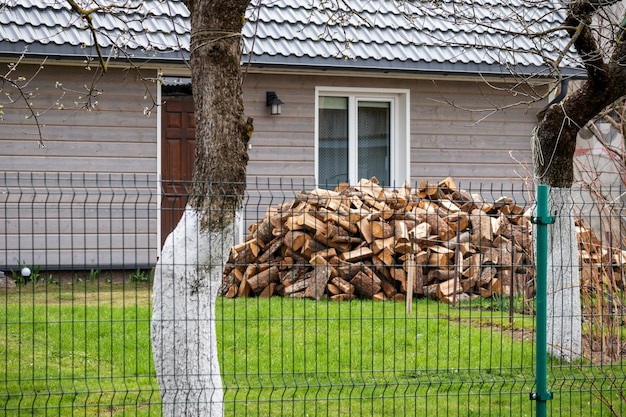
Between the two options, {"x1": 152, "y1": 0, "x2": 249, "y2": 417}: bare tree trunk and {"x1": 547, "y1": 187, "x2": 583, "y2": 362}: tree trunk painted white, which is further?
{"x1": 547, "y1": 187, "x2": 583, "y2": 362}: tree trunk painted white

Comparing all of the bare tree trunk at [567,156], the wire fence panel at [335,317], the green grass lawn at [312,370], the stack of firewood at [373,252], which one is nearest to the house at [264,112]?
the wire fence panel at [335,317]

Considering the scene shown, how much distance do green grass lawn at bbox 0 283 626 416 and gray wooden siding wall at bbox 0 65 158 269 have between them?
2354 millimetres

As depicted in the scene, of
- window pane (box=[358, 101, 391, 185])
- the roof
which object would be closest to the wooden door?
the roof

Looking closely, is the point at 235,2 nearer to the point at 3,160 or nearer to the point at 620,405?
the point at 620,405

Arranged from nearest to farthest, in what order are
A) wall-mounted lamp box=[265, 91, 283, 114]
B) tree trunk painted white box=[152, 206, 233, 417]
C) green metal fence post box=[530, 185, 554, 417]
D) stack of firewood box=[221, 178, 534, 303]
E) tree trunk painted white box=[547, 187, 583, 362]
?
tree trunk painted white box=[152, 206, 233, 417]
green metal fence post box=[530, 185, 554, 417]
tree trunk painted white box=[547, 187, 583, 362]
stack of firewood box=[221, 178, 534, 303]
wall-mounted lamp box=[265, 91, 283, 114]

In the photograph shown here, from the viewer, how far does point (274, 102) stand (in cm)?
1312

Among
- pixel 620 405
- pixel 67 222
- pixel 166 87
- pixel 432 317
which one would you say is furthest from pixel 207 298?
pixel 166 87

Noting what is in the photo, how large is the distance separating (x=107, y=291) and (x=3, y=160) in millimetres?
2434

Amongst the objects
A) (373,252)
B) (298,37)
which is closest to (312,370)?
(373,252)

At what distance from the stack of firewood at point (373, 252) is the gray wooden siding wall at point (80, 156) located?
6.08 feet

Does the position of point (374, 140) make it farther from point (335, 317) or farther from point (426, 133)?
point (335, 317)

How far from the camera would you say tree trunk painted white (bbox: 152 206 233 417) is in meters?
5.52

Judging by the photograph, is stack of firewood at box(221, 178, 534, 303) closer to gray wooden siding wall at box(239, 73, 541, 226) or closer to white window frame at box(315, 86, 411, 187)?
gray wooden siding wall at box(239, 73, 541, 226)

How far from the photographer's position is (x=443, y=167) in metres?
14.2
